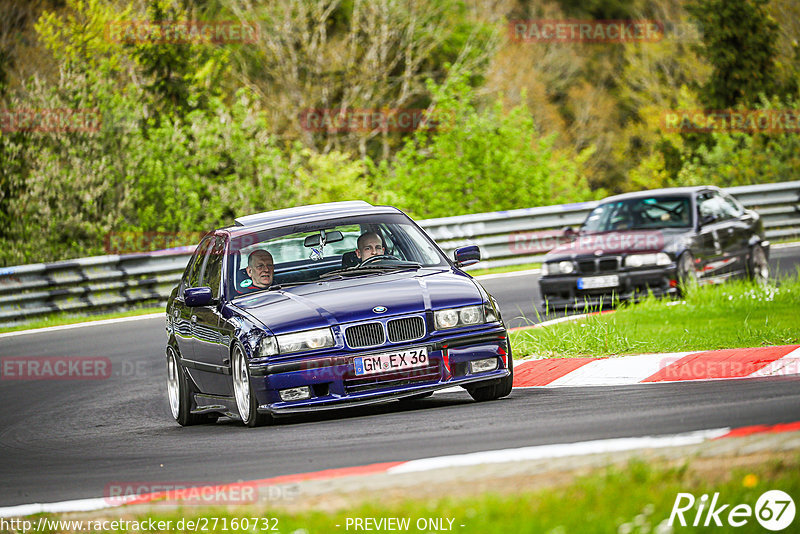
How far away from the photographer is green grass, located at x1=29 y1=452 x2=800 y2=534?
4.40 metres

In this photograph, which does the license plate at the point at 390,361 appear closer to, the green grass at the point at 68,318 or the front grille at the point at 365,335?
the front grille at the point at 365,335

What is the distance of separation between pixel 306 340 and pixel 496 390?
4.79 feet

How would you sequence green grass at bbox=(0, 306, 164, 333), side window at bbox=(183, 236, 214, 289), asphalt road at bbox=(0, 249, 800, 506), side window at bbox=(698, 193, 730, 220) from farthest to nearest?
green grass at bbox=(0, 306, 164, 333), side window at bbox=(698, 193, 730, 220), side window at bbox=(183, 236, 214, 289), asphalt road at bbox=(0, 249, 800, 506)

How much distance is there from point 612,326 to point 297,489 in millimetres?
6225

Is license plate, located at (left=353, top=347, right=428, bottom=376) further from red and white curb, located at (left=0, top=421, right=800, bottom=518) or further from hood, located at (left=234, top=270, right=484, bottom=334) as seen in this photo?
red and white curb, located at (left=0, top=421, right=800, bottom=518)

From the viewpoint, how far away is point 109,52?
119 feet

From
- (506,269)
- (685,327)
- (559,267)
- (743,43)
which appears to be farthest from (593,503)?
(743,43)

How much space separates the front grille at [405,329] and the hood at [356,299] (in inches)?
2.3

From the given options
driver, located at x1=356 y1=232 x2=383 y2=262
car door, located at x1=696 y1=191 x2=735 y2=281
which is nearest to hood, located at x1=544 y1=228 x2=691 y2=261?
car door, located at x1=696 y1=191 x2=735 y2=281

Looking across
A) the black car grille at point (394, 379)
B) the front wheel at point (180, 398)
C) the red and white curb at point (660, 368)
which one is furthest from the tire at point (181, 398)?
the red and white curb at point (660, 368)

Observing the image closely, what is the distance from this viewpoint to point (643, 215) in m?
16.0

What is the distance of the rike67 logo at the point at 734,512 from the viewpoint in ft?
14.3

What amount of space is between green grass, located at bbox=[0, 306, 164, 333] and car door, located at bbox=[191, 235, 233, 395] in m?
8.71

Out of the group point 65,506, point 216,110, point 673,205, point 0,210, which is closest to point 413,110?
point 216,110
